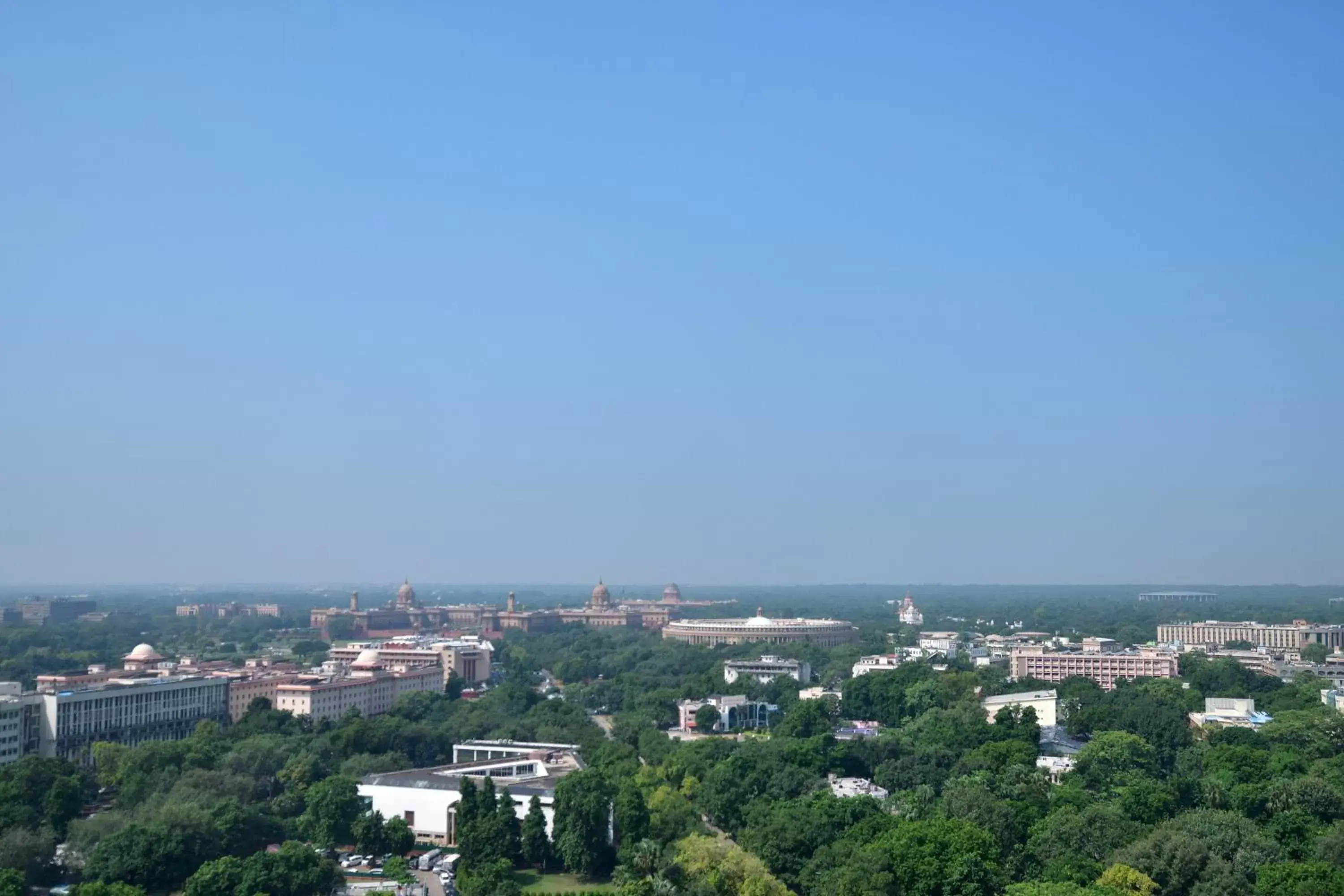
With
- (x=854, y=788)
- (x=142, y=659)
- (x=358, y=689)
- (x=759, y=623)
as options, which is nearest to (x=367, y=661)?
(x=358, y=689)

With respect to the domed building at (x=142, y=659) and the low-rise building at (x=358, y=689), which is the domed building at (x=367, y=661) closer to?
the low-rise building at (x=358, y=689)

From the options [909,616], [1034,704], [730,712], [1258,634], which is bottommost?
[909,616]

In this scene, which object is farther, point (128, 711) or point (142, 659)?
point (142, 659)

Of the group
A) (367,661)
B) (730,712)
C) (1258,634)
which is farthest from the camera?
(1258,634)

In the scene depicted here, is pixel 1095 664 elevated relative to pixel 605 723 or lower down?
elevated

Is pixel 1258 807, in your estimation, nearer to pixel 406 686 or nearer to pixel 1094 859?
pixel 1094 859

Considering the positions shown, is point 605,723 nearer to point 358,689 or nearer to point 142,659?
point 358,689

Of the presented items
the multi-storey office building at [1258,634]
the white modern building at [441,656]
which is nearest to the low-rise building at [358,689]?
the white modern building at [441,656]
